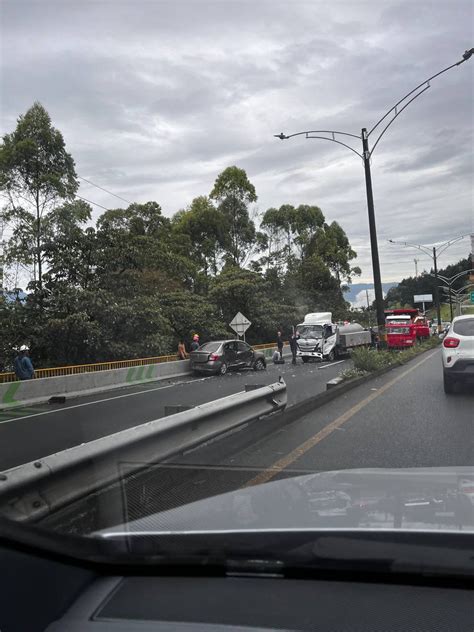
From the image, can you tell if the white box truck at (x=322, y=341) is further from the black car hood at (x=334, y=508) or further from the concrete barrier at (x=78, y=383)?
the black car hood at (x=334, y=508)

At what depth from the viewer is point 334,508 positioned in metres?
2.64

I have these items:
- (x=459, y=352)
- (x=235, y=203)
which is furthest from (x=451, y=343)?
(x=235, y=203)

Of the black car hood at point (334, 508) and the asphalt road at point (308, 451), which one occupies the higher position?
the black car hood at point (334, 508)

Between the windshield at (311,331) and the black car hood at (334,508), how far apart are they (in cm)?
2679

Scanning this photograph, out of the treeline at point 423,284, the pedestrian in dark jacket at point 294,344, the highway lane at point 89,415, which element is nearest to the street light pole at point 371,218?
the highway lane at point 89,415

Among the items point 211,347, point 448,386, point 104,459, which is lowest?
point 448,386

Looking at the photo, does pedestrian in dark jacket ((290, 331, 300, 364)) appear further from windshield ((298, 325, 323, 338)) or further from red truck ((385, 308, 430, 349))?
red truck ((385, 308, 430, 349))

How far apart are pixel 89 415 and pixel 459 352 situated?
793 cm

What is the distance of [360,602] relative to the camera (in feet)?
6.45

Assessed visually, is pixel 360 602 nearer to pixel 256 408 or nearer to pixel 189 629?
pixel 189 629

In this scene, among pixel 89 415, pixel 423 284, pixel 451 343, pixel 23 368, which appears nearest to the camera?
pixel 451 343

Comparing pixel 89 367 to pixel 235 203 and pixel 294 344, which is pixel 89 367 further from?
pixel 235 203

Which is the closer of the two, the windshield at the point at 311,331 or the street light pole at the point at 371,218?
the street light pole at the point at 371,218

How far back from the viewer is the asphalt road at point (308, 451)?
4.65 m
